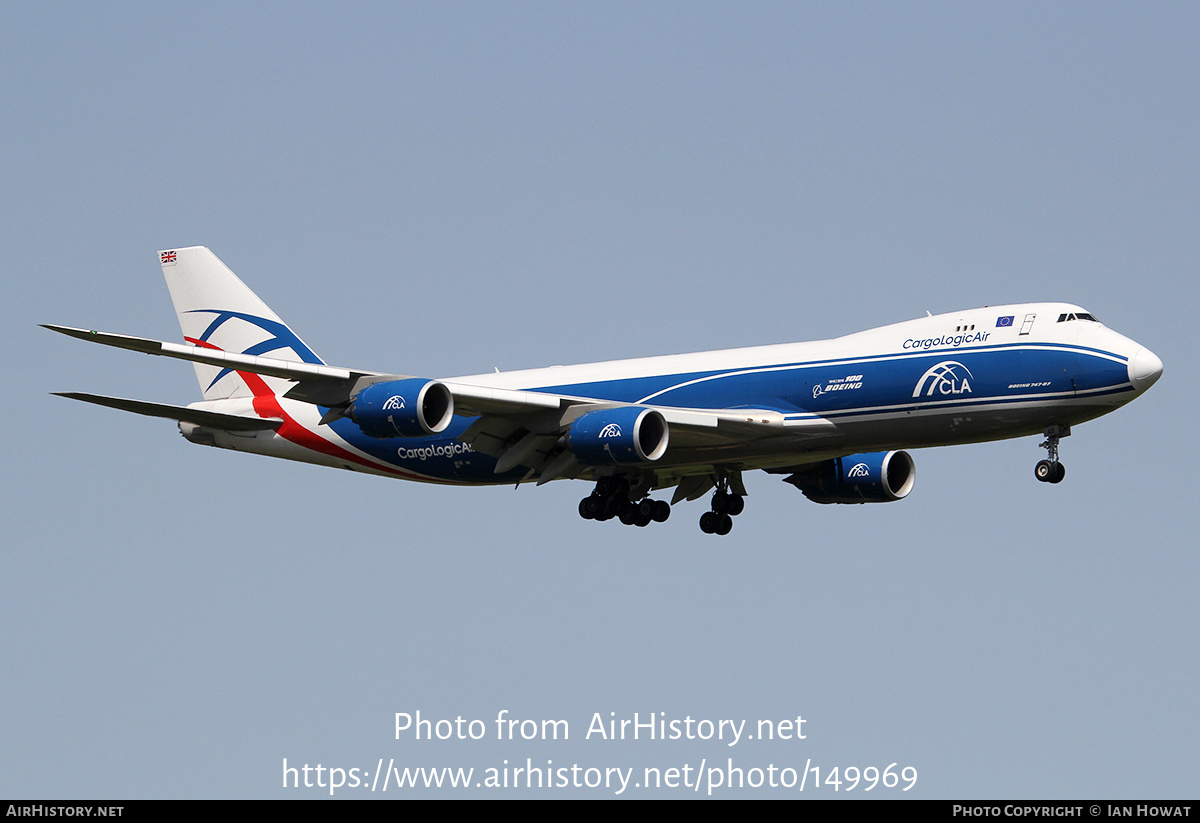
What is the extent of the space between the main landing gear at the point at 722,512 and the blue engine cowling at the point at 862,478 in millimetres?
2030

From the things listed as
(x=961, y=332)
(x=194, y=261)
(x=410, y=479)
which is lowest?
(x=410, y=479)

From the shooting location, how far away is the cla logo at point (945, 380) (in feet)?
123

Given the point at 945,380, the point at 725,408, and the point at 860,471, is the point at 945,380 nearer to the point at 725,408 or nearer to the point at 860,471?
the point at 725,408

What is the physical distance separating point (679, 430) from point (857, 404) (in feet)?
14.6

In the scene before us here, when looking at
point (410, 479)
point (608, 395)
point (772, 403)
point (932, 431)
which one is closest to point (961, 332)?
point (932, 431)

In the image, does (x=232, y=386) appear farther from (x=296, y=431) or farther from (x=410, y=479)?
(x=410, y=479)

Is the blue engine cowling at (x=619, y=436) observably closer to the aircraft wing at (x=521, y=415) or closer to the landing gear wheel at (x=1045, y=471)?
the aircraft wing at (x=521, y=415)

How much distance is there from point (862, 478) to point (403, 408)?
1444 cm

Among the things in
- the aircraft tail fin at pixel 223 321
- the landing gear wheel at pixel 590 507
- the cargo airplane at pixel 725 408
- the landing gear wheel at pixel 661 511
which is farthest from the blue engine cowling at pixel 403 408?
the aircraft tail fin at pixel 223 321

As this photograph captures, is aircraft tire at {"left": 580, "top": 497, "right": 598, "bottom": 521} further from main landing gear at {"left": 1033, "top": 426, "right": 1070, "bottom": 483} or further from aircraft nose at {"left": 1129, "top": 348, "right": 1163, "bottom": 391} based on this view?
aircraft nose at {"left": 1129, "top": 348, "right": 1163, "bottom": 391}

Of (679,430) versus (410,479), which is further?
(410,479)

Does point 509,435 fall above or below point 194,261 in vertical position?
below

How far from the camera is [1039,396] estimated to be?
36.8 meters

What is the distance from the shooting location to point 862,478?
1766 inches
